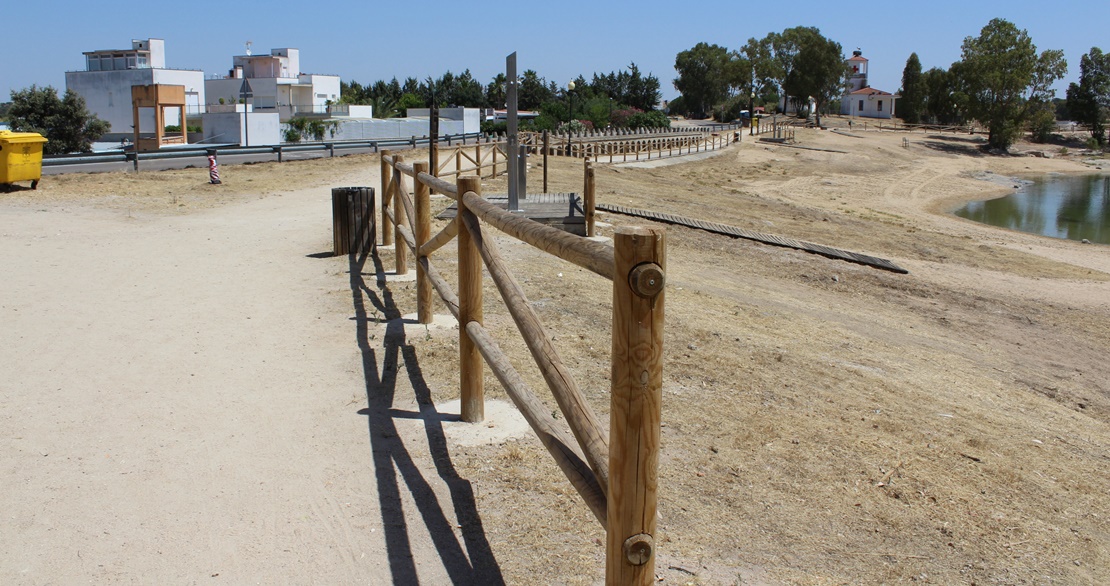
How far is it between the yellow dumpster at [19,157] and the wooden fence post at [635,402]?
1665 centimetres

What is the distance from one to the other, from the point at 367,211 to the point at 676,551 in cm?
776

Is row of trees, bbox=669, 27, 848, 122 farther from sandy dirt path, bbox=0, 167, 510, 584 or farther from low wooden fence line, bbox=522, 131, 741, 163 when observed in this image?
sandy dirt path, bbox=0, 167, 510, 584

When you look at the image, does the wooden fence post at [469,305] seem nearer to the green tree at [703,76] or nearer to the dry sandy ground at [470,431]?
the dry sandy ground at [470,431]

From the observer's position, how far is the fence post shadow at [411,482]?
3635mm

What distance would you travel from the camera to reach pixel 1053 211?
121 feet

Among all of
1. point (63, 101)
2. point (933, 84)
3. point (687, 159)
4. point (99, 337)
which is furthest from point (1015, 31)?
point (99, 337)

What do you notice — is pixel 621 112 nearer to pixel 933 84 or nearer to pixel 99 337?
pixel 933 84

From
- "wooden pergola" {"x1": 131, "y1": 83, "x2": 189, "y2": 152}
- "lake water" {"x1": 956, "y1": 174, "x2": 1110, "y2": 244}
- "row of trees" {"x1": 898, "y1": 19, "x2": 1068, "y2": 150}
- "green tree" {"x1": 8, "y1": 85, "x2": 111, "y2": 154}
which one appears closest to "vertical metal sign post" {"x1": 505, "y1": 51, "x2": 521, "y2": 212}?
"lake water" {"x1": 956, "y1": 174, "x2": 1110, "y2": 244}

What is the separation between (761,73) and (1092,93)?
29.2m

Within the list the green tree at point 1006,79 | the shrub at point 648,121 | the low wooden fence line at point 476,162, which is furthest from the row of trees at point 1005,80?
the low wooden fence line at point 476,162

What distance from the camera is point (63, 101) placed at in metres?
41.8

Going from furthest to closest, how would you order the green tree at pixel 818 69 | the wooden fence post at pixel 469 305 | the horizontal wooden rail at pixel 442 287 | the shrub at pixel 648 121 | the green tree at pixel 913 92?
1. the green tree at pixel 913 92
2. the green tree at pixel 818 69
3. the shrub at pixel 648 121
4. the horizontal wooden rail at pixel 442 287
5. the wooden fence post at pixel 469 305

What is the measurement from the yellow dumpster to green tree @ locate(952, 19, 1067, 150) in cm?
6425

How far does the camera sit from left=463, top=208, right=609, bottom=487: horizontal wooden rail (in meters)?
2.87
